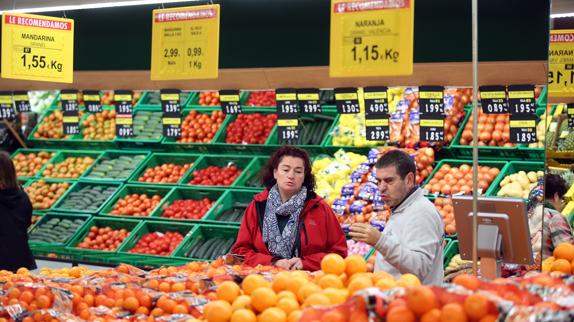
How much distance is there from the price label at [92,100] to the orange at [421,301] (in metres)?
7.85

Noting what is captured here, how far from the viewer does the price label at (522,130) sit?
7.38m

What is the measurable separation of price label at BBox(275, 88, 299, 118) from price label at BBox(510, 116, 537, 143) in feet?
7.30

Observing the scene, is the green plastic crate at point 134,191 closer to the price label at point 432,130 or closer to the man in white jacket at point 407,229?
the price label at point 432,130

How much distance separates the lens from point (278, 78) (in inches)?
320

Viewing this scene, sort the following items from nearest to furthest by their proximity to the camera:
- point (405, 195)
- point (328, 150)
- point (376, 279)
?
point (376, 279) < point (405, 195) < point (328, 150)

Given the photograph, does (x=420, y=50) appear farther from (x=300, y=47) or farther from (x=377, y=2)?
(x=377, y=2)

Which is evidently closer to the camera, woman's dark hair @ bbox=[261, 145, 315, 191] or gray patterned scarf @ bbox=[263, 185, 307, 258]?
gray patterned scarf @ bbox=[263, 185, 307, 258]

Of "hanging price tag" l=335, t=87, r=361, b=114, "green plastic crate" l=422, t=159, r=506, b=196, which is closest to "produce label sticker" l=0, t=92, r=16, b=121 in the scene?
"hanging price tag" l=335, t=87, r=361, b=114

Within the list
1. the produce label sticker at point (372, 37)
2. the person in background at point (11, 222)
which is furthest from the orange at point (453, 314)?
the person in background at point (11, 222)

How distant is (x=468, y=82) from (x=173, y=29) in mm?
2809

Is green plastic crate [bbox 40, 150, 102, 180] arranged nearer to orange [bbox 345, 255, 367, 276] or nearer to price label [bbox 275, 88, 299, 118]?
price label [bbox 275, 88, 299, 118]

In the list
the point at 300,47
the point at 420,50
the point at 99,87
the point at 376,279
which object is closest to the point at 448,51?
the point at 420,50

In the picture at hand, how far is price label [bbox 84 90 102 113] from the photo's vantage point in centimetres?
968

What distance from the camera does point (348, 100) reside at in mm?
8125
